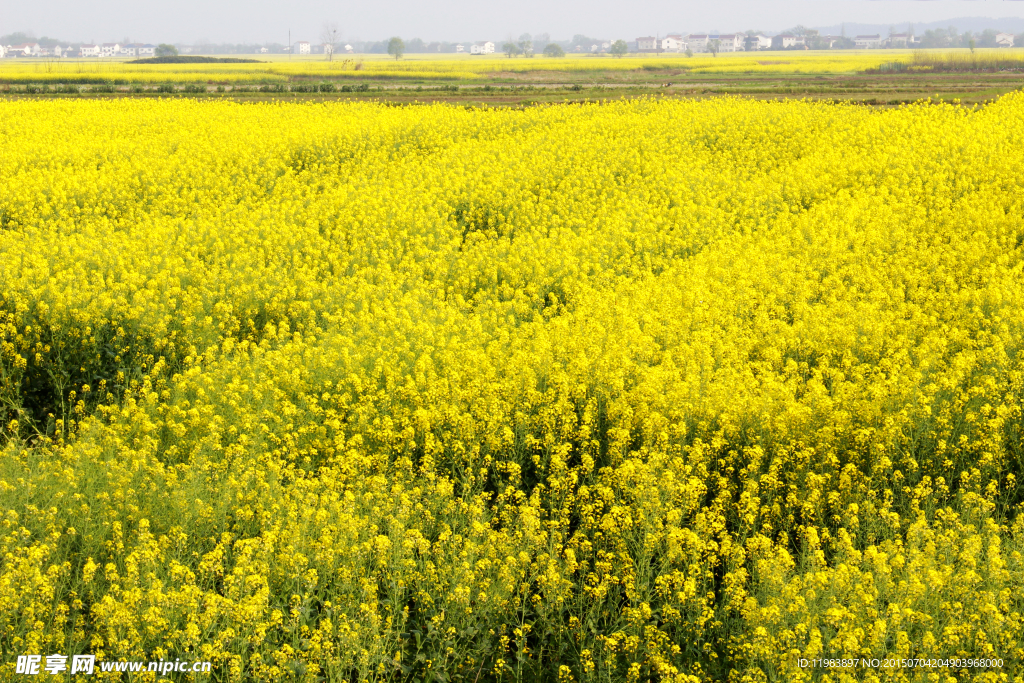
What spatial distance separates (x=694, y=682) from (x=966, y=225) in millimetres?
9118

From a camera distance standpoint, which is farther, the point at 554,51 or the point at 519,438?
the point at 554,51

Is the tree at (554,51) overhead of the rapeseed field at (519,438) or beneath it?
overhead

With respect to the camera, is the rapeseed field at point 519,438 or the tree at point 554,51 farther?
the tree at point 554,51

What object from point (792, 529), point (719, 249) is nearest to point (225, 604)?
point (792, 529)

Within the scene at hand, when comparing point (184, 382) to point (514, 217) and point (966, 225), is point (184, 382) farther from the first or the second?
point (966, 225)

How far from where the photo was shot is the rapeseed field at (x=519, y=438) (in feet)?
12.7

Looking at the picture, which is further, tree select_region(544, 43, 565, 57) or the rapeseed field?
tree select_region(544, 43, 565, 57)

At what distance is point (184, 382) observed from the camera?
6340 millimetres

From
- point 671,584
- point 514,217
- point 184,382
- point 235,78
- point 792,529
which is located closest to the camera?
point 671,584

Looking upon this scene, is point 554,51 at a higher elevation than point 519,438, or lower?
higher

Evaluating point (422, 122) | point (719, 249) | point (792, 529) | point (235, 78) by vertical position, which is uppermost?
point (235, 78)

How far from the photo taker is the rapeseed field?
3861 mm

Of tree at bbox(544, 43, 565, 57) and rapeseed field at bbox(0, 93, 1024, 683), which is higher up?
tree at bbox(544, 43, 565, 57)

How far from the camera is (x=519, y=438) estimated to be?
566 centimetres
